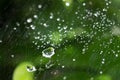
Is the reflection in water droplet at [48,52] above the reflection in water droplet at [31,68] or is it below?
above

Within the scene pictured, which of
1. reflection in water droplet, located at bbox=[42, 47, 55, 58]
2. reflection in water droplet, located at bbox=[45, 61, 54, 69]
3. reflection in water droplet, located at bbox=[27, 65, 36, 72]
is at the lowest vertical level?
reflection in water droplet, located at bbox=[27, 65, 36, 72]

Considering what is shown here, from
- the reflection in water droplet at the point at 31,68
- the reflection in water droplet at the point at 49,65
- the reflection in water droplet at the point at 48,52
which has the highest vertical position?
the reflection in water droplet at the point at 48,52

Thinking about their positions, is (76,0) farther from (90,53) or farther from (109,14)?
(90,53)

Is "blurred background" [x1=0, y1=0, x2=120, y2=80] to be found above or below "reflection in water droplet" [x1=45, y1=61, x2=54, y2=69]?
above

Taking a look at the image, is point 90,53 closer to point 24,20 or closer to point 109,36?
point 109,36

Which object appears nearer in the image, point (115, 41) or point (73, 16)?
point (115, 41)

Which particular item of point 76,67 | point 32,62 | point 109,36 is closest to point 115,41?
point 109,36
